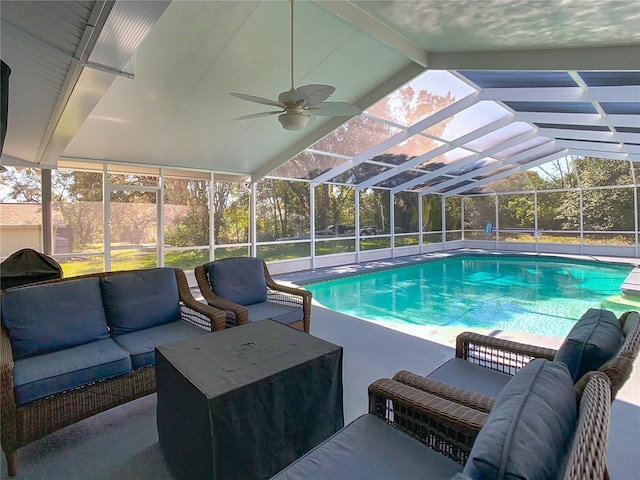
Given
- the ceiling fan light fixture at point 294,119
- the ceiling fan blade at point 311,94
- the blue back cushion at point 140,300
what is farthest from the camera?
the ceiling fan light fixture at point 294,119

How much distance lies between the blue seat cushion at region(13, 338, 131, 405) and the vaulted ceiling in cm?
208

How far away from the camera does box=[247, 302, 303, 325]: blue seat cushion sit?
11.1ft

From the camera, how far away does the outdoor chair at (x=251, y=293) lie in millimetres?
3479

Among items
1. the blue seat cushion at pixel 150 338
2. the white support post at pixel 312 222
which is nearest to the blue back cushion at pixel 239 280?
the blue seat cushion at pixel 150 338

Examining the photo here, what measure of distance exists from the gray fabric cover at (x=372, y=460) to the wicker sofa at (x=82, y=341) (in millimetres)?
1557

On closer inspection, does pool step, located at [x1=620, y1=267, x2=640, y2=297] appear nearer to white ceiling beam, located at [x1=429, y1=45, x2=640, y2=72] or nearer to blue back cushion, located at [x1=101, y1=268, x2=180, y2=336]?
white ceiling beam, located at [x1=429, y1=45, x2=640, y2=72]

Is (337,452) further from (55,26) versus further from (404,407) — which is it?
(55,26)

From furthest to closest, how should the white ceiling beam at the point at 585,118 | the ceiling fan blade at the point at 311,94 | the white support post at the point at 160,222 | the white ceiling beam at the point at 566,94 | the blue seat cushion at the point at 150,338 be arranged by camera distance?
the white support post at the point at 160,222 → the white ceiling beam at the point at 585,118 → the white ceiling beam at the point at 566,94 → the ceiling fan blade at the point at 311,94 → the blue seat cushion at the point at 150,338

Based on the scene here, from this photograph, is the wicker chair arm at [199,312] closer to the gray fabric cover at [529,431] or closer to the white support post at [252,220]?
the gray fabric cover at [529,431]

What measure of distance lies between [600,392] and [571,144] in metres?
10.2

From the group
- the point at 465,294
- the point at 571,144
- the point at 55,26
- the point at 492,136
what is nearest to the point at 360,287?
the point at 465,294

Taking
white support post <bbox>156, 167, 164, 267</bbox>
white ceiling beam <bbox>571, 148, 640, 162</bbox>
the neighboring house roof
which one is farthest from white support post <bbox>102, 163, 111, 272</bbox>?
white ceiling beam <bbox>571, 148, 640, 162</bbox>

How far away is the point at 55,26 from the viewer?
2074 millimetres

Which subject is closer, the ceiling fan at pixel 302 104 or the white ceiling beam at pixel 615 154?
the ceiling fan at pixel 302 104
